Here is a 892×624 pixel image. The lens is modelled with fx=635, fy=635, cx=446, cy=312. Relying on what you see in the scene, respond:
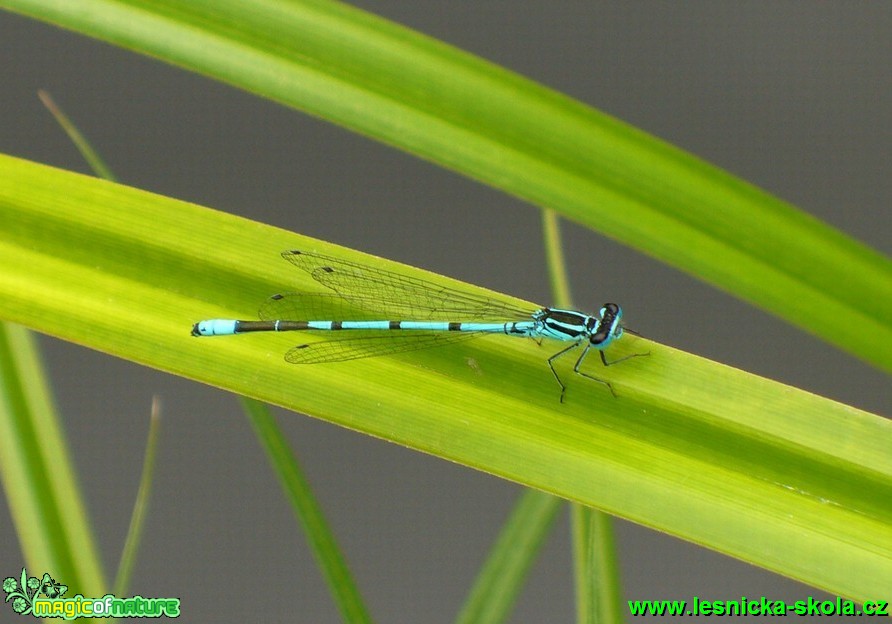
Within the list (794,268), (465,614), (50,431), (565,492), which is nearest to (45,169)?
(50,431)

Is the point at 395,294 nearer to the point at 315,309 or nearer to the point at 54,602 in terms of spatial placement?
the point at 315,309

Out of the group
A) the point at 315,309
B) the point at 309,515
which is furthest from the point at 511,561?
the point at 315,309

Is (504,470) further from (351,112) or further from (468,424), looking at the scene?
(351,112)

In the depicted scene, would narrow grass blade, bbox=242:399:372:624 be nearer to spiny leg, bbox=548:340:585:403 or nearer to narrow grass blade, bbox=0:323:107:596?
narrow grass blade, bbox=0:323:107:596

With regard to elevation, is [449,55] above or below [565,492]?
above

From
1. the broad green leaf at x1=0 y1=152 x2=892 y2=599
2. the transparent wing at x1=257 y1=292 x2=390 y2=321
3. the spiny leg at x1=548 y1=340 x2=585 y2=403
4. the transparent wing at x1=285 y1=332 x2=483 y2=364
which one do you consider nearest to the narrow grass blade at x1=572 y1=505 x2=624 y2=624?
the broad green leaf at x1=0 y1=152 x2=892 y2=599
